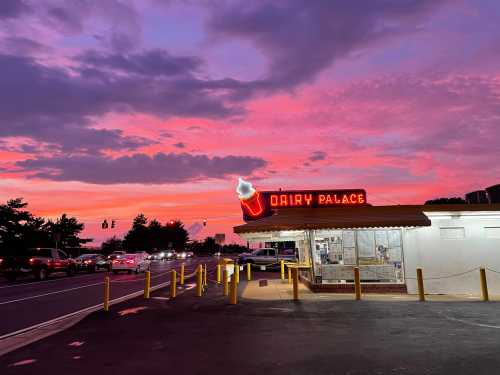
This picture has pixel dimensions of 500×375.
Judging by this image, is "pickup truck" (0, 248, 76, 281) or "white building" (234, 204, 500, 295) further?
"pickup truck" (0, 248, 76, 281)

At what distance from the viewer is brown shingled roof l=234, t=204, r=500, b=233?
17562 millimetres

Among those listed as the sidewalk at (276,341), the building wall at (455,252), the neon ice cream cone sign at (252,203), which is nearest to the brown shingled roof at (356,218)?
the building wall at (455,252)

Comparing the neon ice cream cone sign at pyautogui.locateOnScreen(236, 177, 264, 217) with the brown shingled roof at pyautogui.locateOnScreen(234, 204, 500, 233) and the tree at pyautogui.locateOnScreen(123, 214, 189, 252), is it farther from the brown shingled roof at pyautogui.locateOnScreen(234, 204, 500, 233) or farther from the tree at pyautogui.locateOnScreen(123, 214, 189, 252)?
the tree at pyautogui.locateOnScreen(123, 214, 189, 252)

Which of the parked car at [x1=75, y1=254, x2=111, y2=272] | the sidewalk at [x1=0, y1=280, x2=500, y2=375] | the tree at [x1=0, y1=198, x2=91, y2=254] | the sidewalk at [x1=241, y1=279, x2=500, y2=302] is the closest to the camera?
the sidewalk at [x1=0, y1=280, x2=500, y2=375]

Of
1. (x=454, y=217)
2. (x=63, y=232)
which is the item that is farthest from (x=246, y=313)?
(x=63, y=232)

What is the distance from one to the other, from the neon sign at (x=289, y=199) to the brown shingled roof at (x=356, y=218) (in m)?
2.26

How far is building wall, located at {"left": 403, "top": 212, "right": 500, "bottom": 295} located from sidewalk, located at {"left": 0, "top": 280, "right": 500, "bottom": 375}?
14.1 feet

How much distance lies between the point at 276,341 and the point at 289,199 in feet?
46.0

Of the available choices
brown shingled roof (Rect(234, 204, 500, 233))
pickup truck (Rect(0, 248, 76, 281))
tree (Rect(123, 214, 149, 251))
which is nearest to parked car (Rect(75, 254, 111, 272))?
pickup truck (Rect(0, 248, 76, 281))

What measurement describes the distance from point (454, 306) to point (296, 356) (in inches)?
316

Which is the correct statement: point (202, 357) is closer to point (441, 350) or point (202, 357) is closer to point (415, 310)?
point (441, 350)

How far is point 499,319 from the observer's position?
11.1m

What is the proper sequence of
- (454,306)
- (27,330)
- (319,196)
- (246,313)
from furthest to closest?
1. (319,196)
2. (454,306)
3. (246,313)
4. (27,330)

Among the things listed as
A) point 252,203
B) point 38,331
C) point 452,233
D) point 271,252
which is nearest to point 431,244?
point 452,233
